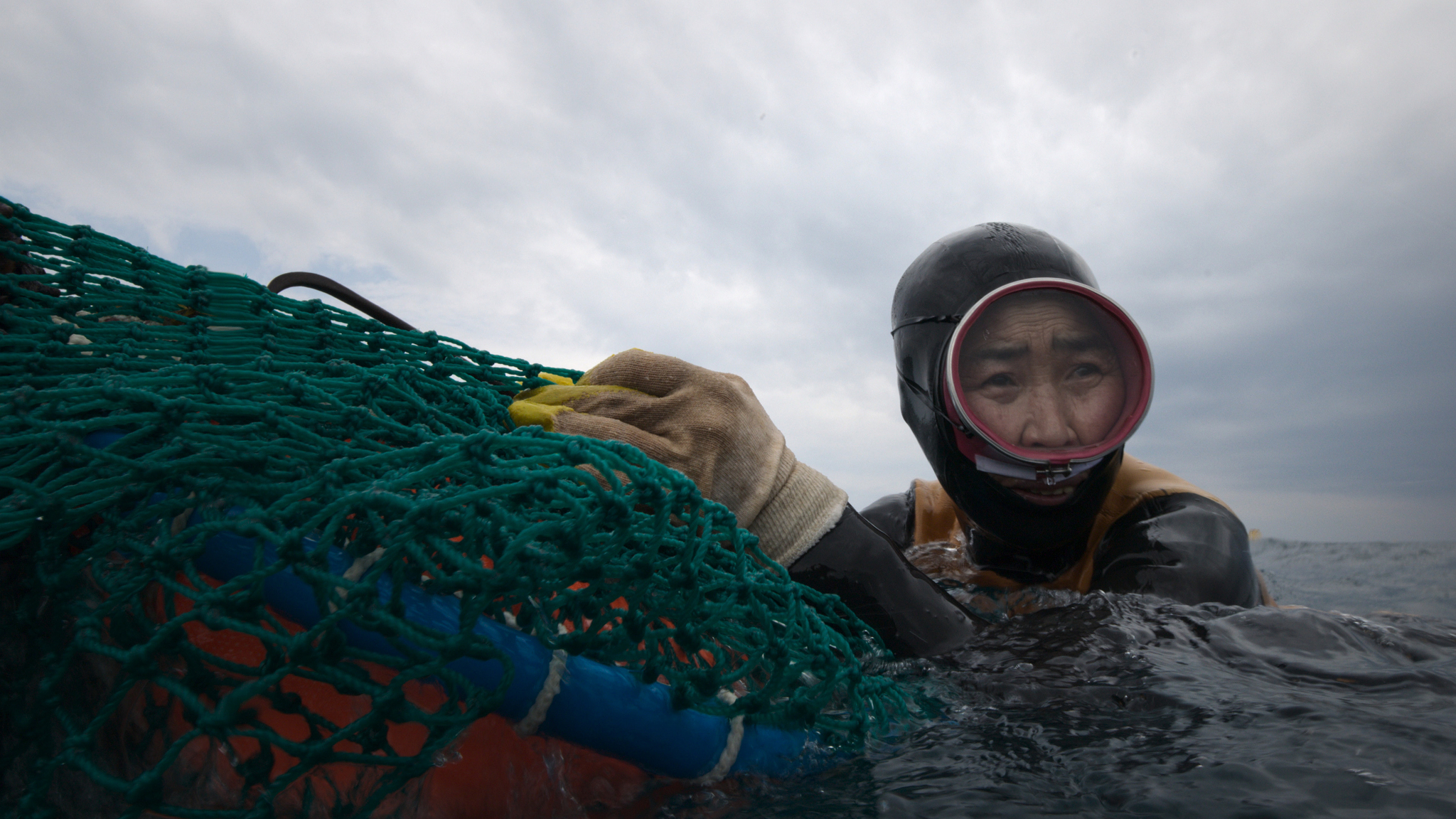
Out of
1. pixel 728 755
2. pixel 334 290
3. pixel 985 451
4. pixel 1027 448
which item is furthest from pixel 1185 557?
pixel 334 290

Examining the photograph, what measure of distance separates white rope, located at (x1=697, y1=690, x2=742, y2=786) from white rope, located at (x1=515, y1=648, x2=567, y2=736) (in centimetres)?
32

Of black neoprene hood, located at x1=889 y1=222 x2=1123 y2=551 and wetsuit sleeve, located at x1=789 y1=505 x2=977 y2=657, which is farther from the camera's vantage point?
black neoprene hood, located at x1=889 y1=222 x2=1123 y2=551

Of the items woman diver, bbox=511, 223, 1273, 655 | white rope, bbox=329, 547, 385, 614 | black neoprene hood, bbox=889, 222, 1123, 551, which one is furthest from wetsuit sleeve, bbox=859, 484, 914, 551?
white rope, bbox=329, 547, 385, 614

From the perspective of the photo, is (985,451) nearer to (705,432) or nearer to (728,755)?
(705,432)

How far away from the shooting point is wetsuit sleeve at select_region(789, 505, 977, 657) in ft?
6.24

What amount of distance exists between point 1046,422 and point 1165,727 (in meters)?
1.15

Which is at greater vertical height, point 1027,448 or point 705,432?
point 1027,448

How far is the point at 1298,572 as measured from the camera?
36.9ft

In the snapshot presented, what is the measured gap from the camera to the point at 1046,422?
2402 millimetres

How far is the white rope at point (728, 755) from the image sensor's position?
47.6 inches

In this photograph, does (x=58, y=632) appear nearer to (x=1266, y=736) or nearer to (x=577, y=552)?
(x=577, y=552)

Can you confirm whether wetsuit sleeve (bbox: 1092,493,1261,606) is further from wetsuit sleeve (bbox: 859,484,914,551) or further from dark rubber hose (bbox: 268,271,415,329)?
dark rubber hose (bbox: 268,271,415,329)

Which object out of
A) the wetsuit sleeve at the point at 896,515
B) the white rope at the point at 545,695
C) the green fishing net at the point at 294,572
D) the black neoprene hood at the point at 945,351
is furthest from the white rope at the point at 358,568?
the wetsuit sleeve at the point at 896,515

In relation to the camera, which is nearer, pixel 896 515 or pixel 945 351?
pixel 945 351
